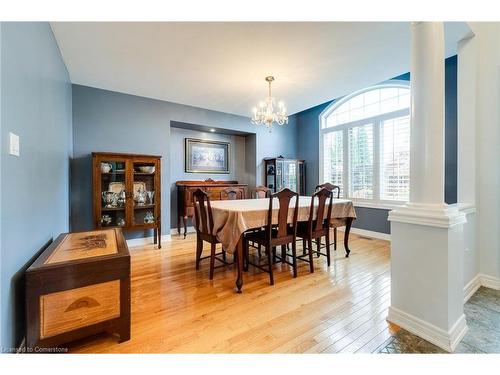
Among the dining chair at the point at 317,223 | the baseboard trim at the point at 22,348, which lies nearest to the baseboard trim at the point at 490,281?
the dining chair at the point at 317,223

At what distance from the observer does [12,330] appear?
128cm

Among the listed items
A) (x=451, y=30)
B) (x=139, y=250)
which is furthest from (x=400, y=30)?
(x=139, y=250)

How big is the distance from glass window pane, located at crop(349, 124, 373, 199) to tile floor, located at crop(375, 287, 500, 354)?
9.20 feet

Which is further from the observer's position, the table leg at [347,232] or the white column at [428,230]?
the table leg at [347,232]

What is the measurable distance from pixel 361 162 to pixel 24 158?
16.1ft

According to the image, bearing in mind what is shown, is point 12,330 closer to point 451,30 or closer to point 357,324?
point 357,324

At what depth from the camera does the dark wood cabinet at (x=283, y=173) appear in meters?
5.22

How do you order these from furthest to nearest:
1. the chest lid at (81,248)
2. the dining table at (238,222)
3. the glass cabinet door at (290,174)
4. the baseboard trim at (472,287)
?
the glass cabinet door at (290,174) → the dining table at (238,222) → the baseboard trim at (472,287) → the chest lid at (81,248)

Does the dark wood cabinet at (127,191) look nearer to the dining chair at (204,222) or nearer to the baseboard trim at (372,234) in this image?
the dining chair at (204,222)

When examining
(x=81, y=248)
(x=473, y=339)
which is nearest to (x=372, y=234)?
(x=473, y=339)

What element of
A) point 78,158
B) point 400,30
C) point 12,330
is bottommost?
point 12,330

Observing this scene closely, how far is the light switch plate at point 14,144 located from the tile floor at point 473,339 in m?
2.45

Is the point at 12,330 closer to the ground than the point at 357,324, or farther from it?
farther from it
